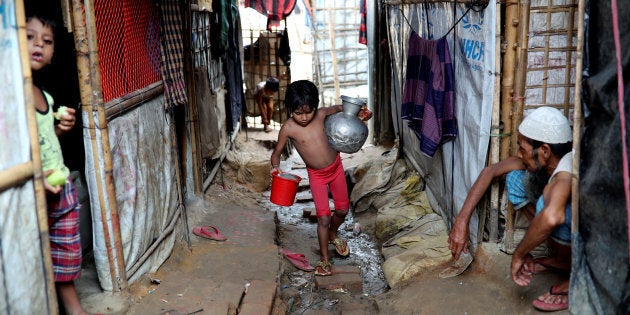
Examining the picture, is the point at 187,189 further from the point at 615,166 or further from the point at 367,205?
the point at 615,166

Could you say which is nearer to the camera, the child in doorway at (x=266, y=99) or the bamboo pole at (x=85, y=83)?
the bamboo pole at (x=85, y=83)

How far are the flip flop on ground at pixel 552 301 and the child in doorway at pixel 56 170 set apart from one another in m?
2.76

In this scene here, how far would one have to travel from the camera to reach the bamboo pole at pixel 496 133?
13.2ft

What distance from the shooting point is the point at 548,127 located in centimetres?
351

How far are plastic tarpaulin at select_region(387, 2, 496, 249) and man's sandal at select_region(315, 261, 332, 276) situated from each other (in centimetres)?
124

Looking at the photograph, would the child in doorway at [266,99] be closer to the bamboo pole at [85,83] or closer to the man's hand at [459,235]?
the man's hand at [459,235]

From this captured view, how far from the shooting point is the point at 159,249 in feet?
15.2

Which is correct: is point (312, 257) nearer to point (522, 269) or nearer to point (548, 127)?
point (522, 269)

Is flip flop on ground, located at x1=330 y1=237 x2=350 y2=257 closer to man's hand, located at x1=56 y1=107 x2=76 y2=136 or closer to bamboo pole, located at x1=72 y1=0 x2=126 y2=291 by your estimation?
bamboo pole, located at x1=72 y1=0 x2=126 y2=291

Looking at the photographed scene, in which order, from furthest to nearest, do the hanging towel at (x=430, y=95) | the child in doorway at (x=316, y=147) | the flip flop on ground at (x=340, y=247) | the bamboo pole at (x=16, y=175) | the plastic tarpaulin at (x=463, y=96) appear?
the flip flop on ground at (x=340, y=247) → the child in doorway at (x=316, y=147) → the hanging towel at (x=430, y=95) → the plastic tarpaulin at (x=463, y=96) → the bamboo pole at (x=16, y=175)

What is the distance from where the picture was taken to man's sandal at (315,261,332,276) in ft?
17.9

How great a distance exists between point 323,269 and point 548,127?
8.86ft

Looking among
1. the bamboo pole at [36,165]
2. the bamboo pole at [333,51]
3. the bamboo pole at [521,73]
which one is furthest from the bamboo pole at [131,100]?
the bamboo pole at [333,51]

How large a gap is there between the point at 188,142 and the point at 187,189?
52cm
